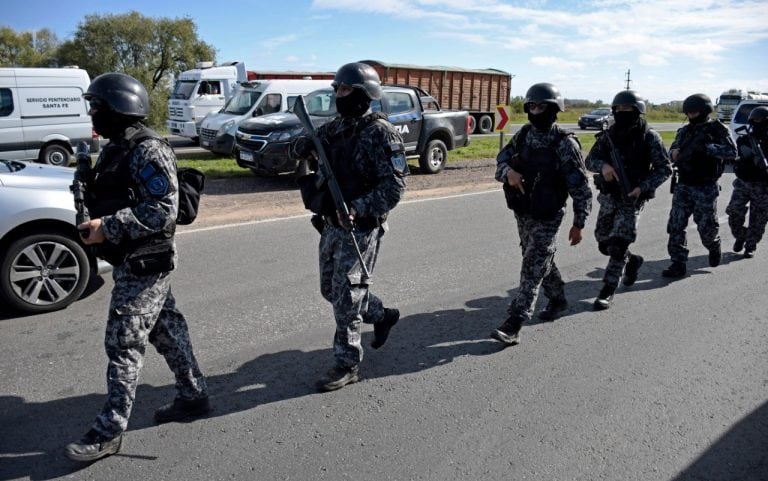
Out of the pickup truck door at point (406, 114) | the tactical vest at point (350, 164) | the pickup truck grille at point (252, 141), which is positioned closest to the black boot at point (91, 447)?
the tactical vest at point (350, 164)

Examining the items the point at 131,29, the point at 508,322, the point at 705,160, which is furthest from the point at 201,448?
the point at 131,29

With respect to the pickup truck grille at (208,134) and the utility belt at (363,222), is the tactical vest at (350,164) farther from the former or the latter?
the pickup truck grille at (208,134)

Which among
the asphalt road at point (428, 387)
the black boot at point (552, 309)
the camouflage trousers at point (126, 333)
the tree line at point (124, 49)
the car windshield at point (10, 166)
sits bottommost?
the asphalt road at point (428, 387)

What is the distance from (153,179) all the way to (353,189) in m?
1.14

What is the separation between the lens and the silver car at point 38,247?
14.7 feet

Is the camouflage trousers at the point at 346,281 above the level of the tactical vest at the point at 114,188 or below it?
below

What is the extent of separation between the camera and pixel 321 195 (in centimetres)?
338

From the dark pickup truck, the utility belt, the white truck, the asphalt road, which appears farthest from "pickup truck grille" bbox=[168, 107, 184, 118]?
the utility belt

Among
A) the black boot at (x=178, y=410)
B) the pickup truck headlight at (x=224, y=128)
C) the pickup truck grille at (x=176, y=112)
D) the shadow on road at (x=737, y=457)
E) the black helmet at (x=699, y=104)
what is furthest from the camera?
the pickup truck grille at (x=176, y=112)

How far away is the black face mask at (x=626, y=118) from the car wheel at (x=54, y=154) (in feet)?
40.8

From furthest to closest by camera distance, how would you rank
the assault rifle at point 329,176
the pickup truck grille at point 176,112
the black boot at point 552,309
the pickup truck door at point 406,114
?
the pickup truck grille at point 176,112
the pickup truck door at point 406,114
the black boot at point 552,309
the assault rifle at point 329,176

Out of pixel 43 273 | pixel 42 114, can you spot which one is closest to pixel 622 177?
pixel 43 273

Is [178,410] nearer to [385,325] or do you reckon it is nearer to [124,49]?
[385,325]

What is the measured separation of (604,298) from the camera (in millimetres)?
5109
